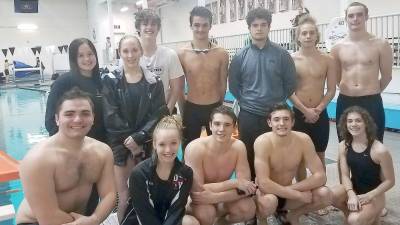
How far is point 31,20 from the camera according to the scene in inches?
992

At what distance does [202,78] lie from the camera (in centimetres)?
381

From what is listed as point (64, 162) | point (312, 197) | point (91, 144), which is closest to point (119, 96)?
point (91, 144)

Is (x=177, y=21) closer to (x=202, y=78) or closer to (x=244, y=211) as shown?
(x=202, y=78)

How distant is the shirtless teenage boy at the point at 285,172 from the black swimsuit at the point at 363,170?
0.26 metres

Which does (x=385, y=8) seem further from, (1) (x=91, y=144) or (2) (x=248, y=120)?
(1) (x=91, y=144)

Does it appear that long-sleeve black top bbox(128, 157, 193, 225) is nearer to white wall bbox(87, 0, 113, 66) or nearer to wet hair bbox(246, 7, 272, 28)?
wet hair bbox(246, 7, 272, 28)

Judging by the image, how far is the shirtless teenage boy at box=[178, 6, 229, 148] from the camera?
381 cm

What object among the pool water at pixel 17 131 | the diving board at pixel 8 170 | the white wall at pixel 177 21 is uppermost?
the white wall at pixel 177 21

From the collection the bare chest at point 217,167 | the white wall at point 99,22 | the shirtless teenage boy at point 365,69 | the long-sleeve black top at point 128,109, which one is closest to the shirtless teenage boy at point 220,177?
the bare chest at point 217,167

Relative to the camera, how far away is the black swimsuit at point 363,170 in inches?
124

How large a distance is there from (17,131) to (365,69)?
7.04m

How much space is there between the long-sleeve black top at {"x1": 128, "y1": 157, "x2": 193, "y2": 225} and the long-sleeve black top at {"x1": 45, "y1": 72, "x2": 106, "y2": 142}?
24.1 inches

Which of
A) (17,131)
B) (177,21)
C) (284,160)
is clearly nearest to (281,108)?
(284,160)

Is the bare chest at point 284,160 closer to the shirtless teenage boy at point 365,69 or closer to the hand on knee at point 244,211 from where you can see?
the hand on knee at point 244,211
